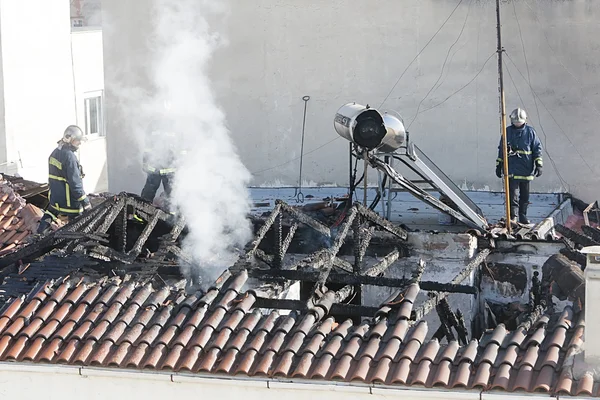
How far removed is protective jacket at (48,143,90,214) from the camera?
1652cm

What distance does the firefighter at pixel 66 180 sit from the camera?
16.5 metres

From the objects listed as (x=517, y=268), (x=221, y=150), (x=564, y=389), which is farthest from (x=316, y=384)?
(x=221, y=150)

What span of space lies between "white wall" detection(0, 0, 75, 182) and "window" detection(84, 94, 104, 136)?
3.09m

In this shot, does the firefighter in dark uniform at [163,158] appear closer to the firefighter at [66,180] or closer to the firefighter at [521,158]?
the firefighter at [66,180]

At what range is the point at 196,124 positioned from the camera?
19609 mm

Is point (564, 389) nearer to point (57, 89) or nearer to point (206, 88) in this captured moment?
point (206, 88)

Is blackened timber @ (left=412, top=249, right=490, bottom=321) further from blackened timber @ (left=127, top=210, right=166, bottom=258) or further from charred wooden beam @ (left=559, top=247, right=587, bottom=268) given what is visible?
blackened timber @ (left=127, top=210, right=166, bottom=258)

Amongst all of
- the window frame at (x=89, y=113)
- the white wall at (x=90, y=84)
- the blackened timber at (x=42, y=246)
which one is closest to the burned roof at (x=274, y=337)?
the blackened timber at (x=42, y=246)

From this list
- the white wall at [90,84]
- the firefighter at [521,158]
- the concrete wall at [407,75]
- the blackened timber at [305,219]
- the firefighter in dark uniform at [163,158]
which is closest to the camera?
the blackened timber at [305,219]

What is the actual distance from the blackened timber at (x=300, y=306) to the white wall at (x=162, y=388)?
2326mm

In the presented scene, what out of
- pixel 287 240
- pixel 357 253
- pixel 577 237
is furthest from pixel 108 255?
pixel 577 237

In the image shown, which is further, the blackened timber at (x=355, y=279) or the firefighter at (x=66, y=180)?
the firefighter at (x=66, y=180)

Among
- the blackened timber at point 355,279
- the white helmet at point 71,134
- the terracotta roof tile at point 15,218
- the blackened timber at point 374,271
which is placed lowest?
the terracotta roof tile at point 15,218

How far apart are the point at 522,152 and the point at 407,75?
4.11m
